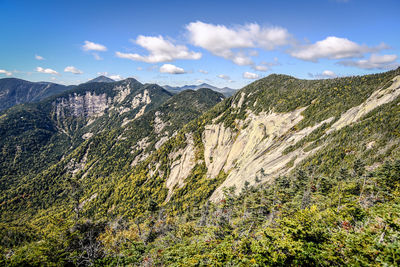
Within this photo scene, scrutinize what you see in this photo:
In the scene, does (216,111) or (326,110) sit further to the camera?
(216,111)

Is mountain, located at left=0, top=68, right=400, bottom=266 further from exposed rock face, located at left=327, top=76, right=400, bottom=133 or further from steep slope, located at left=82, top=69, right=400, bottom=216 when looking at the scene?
steep slope, located at left=82, top=69, right=400, bottom=216

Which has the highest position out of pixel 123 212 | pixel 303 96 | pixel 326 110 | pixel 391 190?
pixel 303 96

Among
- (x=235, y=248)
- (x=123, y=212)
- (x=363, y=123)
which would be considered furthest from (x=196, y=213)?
(x=123, y=212)

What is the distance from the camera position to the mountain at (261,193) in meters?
15.6

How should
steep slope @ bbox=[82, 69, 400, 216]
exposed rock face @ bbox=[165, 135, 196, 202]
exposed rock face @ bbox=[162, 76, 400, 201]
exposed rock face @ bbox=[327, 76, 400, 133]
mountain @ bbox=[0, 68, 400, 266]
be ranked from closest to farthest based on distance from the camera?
mountain @ bbox=[0, 68, 400, 266], exposed rock face @ bbox=[327, 76, 400, 133], steep slope @ bbox=[82, 69, 400, 216], exposed rock face @ bbox=[162, 76, 400, 201], exposed rock face @ bbox=[165, 135, 196, 202]

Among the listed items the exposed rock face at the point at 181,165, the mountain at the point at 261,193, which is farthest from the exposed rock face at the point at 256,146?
the mountain at the point at 261,193

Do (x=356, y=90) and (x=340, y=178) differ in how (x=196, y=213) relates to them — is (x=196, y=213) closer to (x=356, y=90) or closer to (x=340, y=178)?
(x=340, y=178)

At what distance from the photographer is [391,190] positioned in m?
31.5

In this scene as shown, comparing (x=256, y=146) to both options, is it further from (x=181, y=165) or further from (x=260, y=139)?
(x=181, y=165)

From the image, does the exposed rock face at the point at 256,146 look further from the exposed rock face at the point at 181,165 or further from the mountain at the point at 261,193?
the mountain at the point at 261,193

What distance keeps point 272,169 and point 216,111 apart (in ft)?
319

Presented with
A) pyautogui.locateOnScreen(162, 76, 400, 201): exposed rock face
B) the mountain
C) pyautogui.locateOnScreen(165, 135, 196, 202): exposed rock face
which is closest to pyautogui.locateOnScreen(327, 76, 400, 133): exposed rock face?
pyautogui.locateOnScreen(162, 76, 400, 201): exposed rock face

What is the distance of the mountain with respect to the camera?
15578mm

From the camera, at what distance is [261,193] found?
170ft
